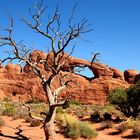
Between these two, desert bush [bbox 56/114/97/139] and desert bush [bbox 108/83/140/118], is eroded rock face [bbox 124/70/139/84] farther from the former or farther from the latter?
desert bush [bbox 56/114/97/139]

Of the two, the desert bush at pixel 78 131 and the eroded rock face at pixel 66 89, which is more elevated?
the eroded rock face at pixel 66 89

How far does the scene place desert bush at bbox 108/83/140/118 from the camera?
24.2m

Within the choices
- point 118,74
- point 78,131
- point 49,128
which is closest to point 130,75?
point 118,74

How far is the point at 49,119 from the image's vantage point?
13.7m

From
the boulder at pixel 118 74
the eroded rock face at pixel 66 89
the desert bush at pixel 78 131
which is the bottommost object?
the desert bush at pixel 78 131

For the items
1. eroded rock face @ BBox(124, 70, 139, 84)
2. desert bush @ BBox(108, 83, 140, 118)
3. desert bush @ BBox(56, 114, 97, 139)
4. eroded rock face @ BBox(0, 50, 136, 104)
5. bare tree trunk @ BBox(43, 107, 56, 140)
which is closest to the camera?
bare tree trunk @ BBox(43, 107, 56, 140)

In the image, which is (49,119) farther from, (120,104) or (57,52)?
(120,104)

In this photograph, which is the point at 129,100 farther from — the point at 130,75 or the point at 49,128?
the point at 130,75

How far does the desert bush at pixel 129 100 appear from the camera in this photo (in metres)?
24.2

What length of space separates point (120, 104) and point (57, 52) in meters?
12.3

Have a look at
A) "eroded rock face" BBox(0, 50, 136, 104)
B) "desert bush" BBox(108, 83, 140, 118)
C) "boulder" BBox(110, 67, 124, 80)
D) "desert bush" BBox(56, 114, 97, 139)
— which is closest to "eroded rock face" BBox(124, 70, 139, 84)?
"boulder" BBox(110, 67, 124, 80)

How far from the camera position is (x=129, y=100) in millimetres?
24359

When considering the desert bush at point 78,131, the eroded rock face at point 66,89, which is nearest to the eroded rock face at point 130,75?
the eroded rock face at point 66,89

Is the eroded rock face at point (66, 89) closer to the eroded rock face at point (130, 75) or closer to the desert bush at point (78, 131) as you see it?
the eroded rock face at point (130, 75)
